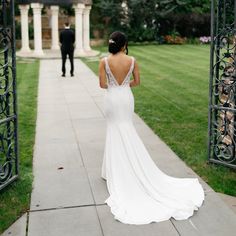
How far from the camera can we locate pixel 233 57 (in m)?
6.31

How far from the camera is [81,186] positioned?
594cm

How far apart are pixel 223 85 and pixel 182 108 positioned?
4.60 m

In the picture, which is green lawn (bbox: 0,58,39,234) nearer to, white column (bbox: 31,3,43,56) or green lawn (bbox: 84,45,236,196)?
green lawn (bbox: 84,45,236,196)

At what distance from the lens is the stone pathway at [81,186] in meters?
4.73

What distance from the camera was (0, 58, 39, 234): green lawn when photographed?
516 cm

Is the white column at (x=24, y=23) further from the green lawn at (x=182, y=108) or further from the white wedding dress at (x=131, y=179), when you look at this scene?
the white wedding dress at (x=131, y=179)

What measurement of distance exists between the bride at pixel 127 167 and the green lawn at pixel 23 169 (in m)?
1.03

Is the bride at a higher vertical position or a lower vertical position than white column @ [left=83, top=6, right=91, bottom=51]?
lower

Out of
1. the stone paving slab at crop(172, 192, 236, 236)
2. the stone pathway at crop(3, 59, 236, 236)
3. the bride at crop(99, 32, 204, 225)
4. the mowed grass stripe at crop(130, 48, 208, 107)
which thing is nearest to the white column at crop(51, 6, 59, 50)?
the mowed grass stripe at crop(130, 48, 208, 107)

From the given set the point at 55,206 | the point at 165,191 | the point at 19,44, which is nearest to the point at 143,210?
the point at 165,191

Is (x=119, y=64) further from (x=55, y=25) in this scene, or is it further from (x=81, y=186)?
(x=55, y=25)

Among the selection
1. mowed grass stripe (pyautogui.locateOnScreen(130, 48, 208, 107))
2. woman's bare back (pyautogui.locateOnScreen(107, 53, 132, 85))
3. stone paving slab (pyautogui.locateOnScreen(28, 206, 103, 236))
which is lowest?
stone paving slab (pyautogui.locateOnScreen(28, 206, 103, 236))

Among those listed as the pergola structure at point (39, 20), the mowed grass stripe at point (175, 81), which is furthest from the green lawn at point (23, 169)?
the pergola structure at point (39, 20)

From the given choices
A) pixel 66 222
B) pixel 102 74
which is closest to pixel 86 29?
pixel 102 74
